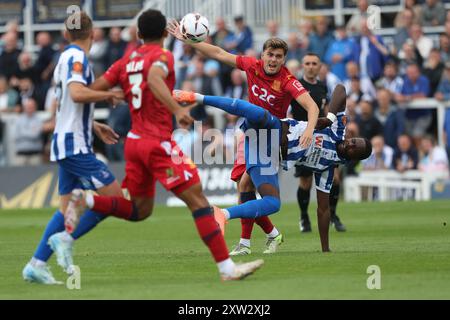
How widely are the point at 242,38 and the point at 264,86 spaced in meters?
15.1

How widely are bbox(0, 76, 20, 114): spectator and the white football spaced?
1626 cm

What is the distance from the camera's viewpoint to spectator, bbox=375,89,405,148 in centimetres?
2700

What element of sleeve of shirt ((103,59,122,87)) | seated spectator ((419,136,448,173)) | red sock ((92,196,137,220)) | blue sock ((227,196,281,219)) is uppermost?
sleeve of shirt ((103,59,122,87))

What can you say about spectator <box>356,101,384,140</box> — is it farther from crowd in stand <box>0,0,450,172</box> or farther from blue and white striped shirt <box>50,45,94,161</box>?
blue and white striped shirt <box>50,45,94,161</box>

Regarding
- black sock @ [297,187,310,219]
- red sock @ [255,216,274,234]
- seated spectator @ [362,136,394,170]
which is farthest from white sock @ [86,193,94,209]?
seated spectator @ [362,136,394,170]

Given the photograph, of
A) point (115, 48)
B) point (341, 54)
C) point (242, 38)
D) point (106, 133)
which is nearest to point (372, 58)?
point (341, 54)

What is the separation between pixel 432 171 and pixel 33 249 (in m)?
13.2

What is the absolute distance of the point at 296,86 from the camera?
1339cm

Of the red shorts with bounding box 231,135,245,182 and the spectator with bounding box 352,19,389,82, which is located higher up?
the spectator with bounding box 352,19,389,82

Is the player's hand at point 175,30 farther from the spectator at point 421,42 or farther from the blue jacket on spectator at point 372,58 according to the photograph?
the spectator at point 421,42

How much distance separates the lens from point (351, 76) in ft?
89.1

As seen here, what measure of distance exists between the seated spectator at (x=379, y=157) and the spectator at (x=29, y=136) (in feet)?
26.7

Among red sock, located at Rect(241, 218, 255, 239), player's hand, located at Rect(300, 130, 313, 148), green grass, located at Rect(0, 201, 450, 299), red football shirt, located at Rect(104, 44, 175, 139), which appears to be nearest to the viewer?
green grass, located at Rect(0, 201, 450, 299)

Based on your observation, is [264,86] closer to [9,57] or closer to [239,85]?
[239,85]
